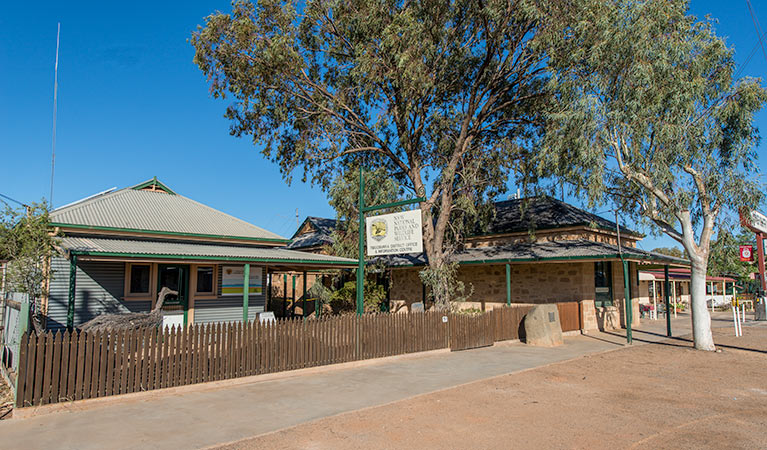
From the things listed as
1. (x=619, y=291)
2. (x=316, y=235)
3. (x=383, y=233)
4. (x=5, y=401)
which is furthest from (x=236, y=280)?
(x=619, y=291)

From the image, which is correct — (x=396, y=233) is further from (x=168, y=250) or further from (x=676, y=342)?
(x=676, y=342)

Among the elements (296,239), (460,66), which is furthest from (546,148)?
(296,239)

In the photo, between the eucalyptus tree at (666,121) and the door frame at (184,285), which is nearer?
the eucalyptus tree at (666,121)

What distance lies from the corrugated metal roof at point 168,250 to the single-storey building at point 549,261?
22.2 feet

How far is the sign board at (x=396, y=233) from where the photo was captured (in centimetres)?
1186

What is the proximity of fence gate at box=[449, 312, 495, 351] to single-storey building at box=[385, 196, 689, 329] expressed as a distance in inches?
116

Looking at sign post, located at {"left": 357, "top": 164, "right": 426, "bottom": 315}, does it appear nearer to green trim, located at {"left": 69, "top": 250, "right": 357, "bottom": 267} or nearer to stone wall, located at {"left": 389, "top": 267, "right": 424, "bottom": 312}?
green trim, located at {"left": 69, "top": 250, "right": 357, "bottom": 267}

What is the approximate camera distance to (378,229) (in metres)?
12.8

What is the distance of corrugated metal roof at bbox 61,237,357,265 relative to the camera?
11.4 meters

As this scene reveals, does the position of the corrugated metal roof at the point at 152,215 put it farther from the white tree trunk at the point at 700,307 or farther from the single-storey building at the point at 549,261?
the white tree trunk at the point at 700,307

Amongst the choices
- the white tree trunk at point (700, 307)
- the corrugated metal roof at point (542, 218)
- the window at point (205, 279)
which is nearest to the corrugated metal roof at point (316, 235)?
the corrugated metal roof at point (542, 218)

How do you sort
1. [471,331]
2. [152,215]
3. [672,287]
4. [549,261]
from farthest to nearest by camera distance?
[672,287] → [549,261] → [152,215] → [471,331]

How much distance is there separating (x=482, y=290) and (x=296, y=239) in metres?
12.1

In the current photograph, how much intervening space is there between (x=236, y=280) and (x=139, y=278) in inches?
119
